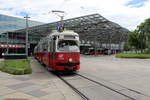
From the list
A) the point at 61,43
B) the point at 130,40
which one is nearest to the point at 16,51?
the point at 130,40

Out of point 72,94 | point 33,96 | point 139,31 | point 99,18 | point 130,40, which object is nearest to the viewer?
point 33,96

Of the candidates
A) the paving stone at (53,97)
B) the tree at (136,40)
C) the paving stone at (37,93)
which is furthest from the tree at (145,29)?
the paving stone at (53,97)

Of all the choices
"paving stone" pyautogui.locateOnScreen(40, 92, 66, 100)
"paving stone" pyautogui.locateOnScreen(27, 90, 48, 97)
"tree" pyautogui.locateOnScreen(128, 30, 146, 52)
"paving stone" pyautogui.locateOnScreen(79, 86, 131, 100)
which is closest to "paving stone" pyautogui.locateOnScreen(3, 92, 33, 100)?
"paving stone" pyautogui.locateOnScreen(27, 90, 48, 97)

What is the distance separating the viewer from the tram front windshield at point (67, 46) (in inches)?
463

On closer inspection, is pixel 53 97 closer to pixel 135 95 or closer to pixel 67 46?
pixel 135 95

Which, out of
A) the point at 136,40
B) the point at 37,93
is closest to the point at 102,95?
the point at 37,93

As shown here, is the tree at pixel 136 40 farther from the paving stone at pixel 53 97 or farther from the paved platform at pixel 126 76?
the paving stone at pixel 53 97

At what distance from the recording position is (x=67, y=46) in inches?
470

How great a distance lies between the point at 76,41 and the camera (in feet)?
40.0

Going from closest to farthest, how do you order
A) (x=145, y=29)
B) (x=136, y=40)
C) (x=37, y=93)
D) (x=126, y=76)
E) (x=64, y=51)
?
(x=37, y=93)
(x=126, y=76)
(x=64, y=51)
(x=145, y=29)
(x=136, y=40)

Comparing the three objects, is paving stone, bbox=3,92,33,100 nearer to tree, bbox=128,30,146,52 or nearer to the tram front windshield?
the tram front windshield

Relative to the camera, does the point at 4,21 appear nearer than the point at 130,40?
No

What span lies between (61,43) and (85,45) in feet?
243

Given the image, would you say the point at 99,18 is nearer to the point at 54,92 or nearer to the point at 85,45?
the point at 54,92
